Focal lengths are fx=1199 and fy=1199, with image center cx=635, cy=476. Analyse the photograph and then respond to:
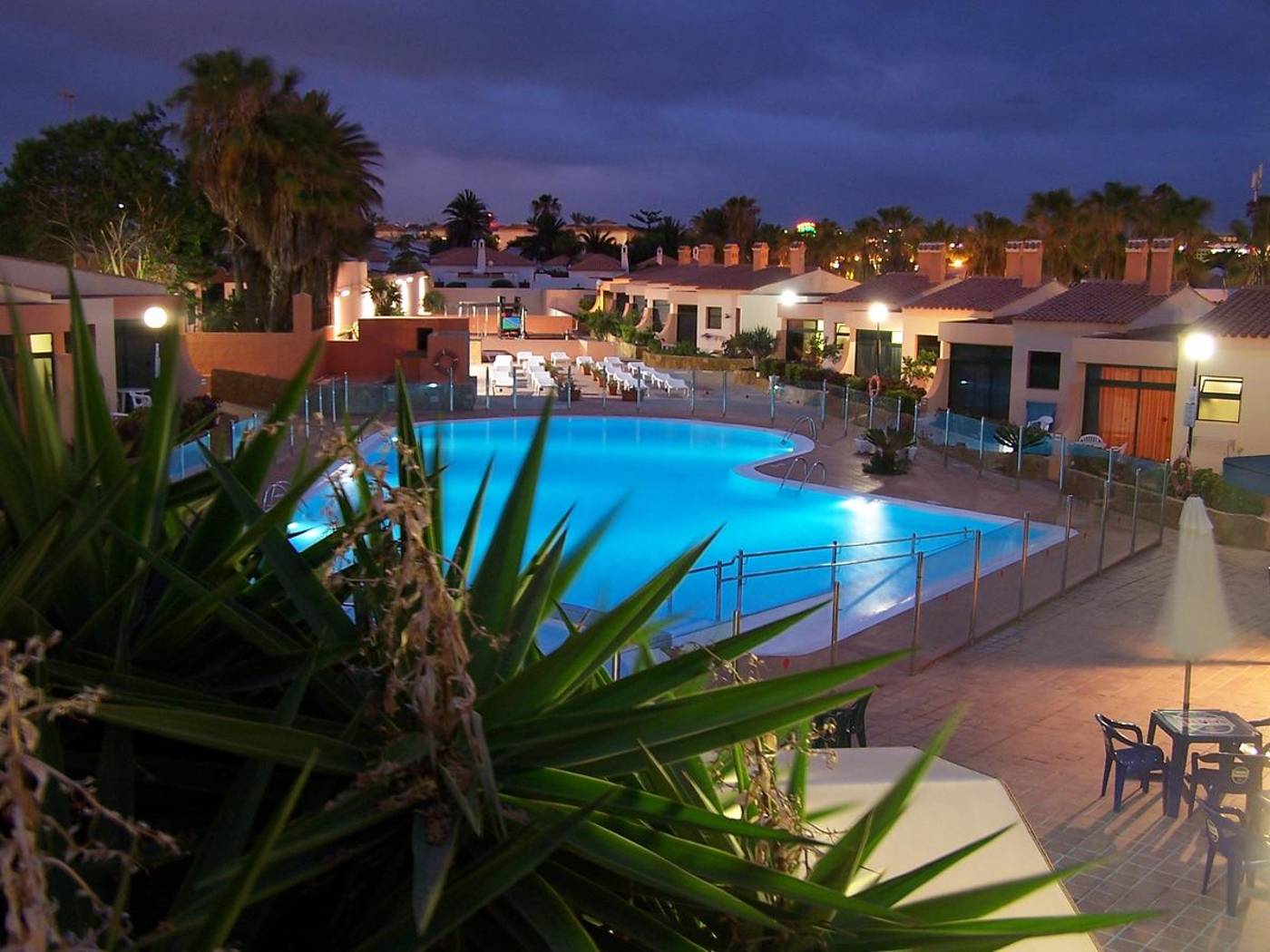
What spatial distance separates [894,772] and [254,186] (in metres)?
37.0

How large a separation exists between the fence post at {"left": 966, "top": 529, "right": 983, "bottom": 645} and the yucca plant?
33.1 feet

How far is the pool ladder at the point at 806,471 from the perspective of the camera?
22781 millimetres

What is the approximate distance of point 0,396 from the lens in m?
2.62

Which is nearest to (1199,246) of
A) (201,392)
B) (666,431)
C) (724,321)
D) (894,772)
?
(724,321)

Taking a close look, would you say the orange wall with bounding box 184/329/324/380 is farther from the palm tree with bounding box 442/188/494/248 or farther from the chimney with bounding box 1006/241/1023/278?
the palm tree with bounding box 442/188/494/248

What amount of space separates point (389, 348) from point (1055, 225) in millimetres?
31991

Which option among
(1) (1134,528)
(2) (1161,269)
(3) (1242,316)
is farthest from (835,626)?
(2) (1161,269)

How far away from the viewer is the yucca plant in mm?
1964

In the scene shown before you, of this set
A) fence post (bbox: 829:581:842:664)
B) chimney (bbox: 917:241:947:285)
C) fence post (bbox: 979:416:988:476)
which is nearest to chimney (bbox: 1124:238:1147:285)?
chimney (bbox: 917:241:947:285)

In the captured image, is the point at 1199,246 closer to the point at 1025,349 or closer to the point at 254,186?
the point at 1025,349

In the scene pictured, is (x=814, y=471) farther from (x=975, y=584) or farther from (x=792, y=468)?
(x=975, y=584)

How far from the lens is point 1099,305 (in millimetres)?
28734

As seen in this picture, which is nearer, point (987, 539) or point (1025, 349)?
point (987, 539)

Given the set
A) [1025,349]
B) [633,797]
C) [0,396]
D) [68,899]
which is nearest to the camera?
[68,899]
